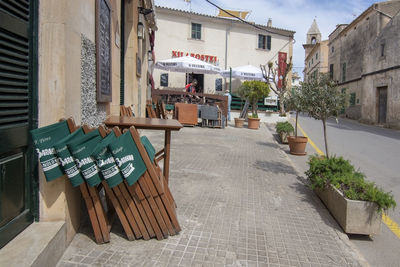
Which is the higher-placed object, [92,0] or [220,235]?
[92,0]

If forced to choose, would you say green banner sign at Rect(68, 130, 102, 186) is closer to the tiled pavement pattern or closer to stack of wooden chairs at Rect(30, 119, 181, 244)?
stack of wooden chairs at Rect(30, 119, 181, 244)

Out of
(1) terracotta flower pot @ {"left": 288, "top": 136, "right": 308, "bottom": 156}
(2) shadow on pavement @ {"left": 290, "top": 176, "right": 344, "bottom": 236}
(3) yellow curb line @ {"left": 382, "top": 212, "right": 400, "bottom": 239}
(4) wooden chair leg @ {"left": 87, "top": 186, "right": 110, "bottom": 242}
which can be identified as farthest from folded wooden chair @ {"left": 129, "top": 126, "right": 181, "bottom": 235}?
(1) terracotta flower pot @ {"left": 288, "top": 136, "right": 308, "bottom": 156}

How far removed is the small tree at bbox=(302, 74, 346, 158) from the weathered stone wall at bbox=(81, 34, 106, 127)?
13.7 ft

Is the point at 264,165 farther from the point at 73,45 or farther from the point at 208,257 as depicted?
the point at 73,45

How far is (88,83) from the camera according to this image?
3.32 metres

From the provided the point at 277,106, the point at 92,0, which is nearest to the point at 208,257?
the point at 92,0

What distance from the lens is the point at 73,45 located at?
2.70m

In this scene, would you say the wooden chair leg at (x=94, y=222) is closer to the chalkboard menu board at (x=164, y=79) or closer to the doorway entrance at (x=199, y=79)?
the chalkboard menu board at (x=164, y=79)

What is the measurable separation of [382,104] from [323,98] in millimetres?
→ 19884

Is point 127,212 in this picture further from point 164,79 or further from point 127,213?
point 164,79

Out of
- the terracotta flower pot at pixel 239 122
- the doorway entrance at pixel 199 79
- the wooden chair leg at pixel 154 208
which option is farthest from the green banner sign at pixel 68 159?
the doorway entrance at pixel 199 79

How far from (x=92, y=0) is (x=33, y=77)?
1.46 meters

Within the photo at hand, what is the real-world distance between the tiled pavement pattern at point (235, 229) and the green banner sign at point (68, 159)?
2.24ft

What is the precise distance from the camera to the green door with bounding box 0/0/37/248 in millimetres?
2050
